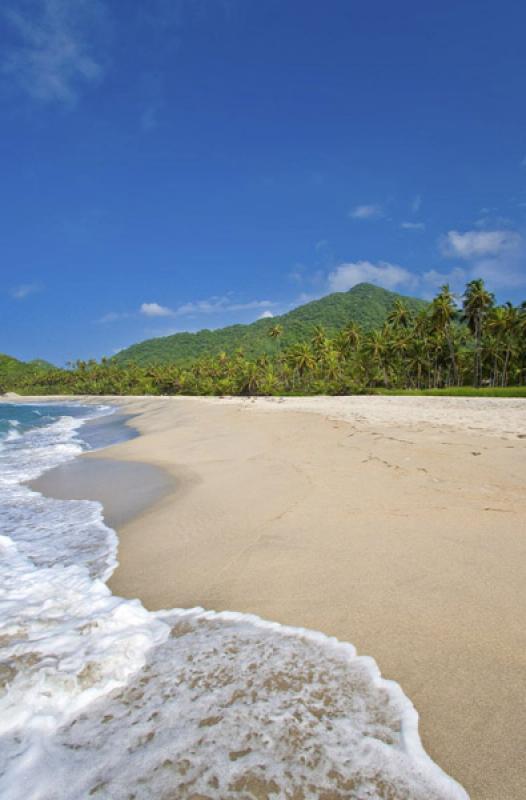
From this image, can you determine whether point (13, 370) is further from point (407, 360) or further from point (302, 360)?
point (407, 360)

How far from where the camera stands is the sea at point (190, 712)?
2.04 m

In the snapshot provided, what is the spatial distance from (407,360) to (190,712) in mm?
62644

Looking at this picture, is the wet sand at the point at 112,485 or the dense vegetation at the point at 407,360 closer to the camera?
the wet sand at the point at 112,485

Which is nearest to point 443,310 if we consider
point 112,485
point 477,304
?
point 477,304

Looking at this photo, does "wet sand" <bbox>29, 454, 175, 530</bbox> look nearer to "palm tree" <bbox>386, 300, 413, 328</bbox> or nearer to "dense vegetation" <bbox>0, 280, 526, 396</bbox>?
"dense vegetation" <bbox>0, 280, 526, 396</bbox>

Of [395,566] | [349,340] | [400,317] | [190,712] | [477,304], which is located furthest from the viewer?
[349,340]

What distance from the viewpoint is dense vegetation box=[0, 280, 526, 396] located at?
49.5m

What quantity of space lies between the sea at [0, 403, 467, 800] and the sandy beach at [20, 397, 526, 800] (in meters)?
0.23

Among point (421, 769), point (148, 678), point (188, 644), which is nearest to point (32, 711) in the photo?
point (148, 678)

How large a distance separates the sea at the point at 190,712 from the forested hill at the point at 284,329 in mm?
114195

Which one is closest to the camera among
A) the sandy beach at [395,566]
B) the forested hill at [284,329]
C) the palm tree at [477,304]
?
the sandy beach at [395,566]

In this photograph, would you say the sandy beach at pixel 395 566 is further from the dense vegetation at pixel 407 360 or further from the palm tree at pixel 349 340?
the palm tree at pixel 349 340

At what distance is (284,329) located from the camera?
138250mm

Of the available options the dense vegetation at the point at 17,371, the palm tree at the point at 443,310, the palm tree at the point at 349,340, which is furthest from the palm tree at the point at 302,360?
the dense vegetation at the point at 17,371
